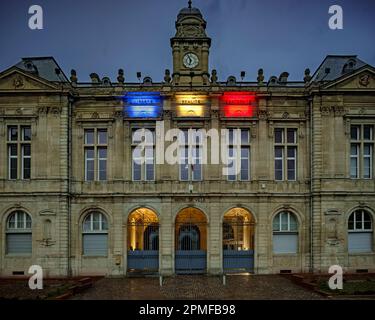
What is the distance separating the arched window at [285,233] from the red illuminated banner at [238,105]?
658cm

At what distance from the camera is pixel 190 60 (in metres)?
27.1

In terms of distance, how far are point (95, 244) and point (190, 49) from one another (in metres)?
14.2

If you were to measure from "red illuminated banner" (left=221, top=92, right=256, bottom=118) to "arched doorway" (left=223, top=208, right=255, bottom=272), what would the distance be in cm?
594

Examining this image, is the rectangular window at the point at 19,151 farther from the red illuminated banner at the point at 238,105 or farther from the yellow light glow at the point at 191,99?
the red illuminated banner at the point at 238,105

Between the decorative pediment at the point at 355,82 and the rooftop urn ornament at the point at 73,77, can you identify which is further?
the rooftop urn ornament at the point at 73,77

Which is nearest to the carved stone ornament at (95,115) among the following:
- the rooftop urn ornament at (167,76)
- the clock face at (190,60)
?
the rooftop urn ornament at (167,76)

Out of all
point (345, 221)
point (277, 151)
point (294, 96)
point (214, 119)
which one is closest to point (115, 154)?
point (214, 119)

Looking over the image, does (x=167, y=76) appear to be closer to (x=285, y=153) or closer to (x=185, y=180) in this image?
(x=185, y=180)

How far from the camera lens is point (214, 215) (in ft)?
79.4

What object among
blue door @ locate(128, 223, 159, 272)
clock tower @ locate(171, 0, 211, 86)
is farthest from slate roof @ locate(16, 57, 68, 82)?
blue door @ locate(128, 223, 159, 272)

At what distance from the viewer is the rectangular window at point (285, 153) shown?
24.9 meters

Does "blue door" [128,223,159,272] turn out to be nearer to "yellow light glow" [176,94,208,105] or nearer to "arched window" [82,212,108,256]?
"arched window" [82,212,108,256]

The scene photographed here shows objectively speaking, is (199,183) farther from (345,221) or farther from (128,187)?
(345,221)

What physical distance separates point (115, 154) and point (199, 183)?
18.0 feet
